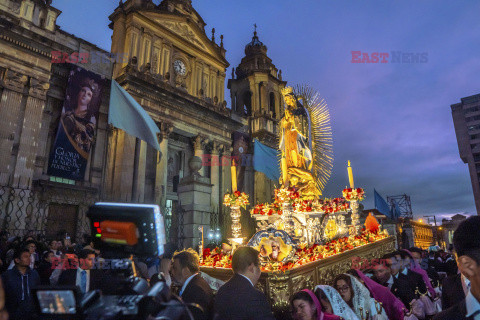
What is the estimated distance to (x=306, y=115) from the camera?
40.3 feet

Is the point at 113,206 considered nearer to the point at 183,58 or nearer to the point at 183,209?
the point at 183,209

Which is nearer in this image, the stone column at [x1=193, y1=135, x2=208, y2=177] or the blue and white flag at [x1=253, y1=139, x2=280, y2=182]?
the stone column at [x1=193, y1=135, x2=208, y2=177]

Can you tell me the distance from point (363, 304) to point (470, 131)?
74718mm

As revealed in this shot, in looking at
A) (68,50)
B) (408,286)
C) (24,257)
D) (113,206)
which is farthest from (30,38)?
(408,286)

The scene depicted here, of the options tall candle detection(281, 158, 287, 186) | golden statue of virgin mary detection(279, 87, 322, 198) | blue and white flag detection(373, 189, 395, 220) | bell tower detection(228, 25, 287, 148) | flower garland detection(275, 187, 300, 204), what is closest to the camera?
flower garland detection(275, 187, 300, 204)

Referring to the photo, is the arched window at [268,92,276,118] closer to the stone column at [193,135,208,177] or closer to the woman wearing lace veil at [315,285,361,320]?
the stone column at [193,135,208,177]

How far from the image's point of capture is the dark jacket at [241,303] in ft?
9.91

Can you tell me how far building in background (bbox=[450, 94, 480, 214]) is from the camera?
2381 inches

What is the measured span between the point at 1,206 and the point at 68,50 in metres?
8.50

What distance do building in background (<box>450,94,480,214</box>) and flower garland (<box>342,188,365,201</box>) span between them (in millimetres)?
64406

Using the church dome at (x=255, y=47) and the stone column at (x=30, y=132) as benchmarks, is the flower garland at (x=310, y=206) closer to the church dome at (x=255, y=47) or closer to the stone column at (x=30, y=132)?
the stone column at (x=30, y=132)

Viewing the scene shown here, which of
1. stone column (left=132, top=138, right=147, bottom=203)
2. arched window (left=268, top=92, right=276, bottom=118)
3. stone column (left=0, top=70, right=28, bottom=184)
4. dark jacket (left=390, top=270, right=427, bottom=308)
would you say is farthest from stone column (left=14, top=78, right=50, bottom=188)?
arched window (left=268, top=92, right=276, bottom=118)

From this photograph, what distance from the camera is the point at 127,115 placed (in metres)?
8.24

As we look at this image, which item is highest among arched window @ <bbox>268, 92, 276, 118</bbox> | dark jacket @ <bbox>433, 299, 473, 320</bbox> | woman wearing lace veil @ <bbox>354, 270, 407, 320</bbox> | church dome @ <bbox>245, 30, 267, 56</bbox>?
church dome @ <bbox>245, 30, 267, 56</bbox>
